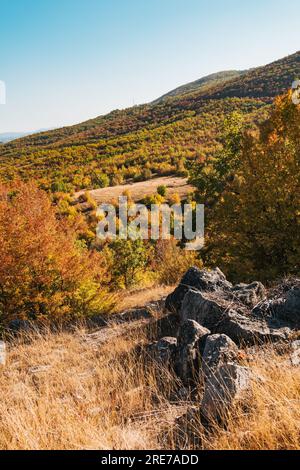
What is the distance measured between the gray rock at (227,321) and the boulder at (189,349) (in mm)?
585

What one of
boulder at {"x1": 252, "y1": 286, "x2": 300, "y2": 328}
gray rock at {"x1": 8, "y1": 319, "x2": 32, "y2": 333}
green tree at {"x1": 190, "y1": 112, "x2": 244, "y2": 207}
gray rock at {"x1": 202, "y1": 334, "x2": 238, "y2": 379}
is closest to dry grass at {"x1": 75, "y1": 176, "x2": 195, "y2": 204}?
green tree at {"x1": 190, "y1": 112, "x2": 244, "y2": 207}

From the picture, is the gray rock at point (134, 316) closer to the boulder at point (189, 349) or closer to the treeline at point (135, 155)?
the boulder at point (189, 349)

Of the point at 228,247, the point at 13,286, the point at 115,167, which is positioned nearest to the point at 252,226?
the point at 228,247

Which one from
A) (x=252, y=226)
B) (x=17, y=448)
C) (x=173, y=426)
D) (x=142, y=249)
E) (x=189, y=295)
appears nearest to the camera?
(x=17, y=448)

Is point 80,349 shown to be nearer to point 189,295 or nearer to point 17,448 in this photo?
point 189,295

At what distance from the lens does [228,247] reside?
11828 millimetres

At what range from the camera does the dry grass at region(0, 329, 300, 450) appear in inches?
113

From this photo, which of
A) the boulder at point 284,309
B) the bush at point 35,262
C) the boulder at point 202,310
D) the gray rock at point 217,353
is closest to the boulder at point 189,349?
the gray rock at point 217,353

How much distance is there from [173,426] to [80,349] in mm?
4016

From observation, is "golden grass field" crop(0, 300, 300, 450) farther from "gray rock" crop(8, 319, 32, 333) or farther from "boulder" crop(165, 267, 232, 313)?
"gray rock" crop(8, 319, 32, 333)

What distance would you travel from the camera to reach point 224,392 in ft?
10.6

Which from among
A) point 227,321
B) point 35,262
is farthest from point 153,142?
point 227,321

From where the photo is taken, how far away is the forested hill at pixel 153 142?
40.6 m

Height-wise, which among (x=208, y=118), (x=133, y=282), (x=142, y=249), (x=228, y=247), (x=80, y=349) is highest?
(x=208, y=118)
